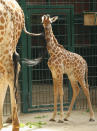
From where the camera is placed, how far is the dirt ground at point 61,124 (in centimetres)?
449

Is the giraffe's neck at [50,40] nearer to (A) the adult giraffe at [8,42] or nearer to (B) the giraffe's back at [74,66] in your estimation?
(B) the giraffe's back at [74,66]

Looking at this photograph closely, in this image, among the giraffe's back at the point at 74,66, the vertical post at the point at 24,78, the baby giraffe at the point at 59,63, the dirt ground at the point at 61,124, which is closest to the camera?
the dirt ground at the point at 61,124

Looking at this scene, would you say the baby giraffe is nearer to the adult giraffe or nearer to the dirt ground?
the dirt ground

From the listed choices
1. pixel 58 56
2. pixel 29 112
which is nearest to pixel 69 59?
pixel 58 56

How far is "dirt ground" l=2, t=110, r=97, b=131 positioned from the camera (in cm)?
449

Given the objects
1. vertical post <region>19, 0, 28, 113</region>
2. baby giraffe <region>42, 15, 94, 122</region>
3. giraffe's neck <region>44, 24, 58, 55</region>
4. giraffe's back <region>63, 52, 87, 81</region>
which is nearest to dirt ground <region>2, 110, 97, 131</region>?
baby giraffe <region>42, 15, 94, 122</region>

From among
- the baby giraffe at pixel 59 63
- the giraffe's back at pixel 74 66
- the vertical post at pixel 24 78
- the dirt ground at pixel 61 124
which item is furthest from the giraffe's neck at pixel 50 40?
the dirt ground at pixel 61 124

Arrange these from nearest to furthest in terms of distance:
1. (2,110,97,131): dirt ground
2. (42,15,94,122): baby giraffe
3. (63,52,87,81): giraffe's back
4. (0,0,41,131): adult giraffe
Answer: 1. (0,0,41,131): adult giraffe
2. (2,110,97,131): dirt ground
3. (42,15,94,122): baby giraffe
4. (63,52,87,81): giraffe's back

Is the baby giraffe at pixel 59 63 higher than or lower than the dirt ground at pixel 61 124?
higher

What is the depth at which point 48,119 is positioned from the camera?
17.0 feet

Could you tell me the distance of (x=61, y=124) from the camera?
4.74m

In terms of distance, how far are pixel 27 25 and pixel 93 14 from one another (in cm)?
143

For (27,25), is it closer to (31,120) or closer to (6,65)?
(31,120)

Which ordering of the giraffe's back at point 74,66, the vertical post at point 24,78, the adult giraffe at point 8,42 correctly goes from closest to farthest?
the adult giraffe at point 8,42 → the giraffe's back at point 74,66 → the vertical post at point 24,78
